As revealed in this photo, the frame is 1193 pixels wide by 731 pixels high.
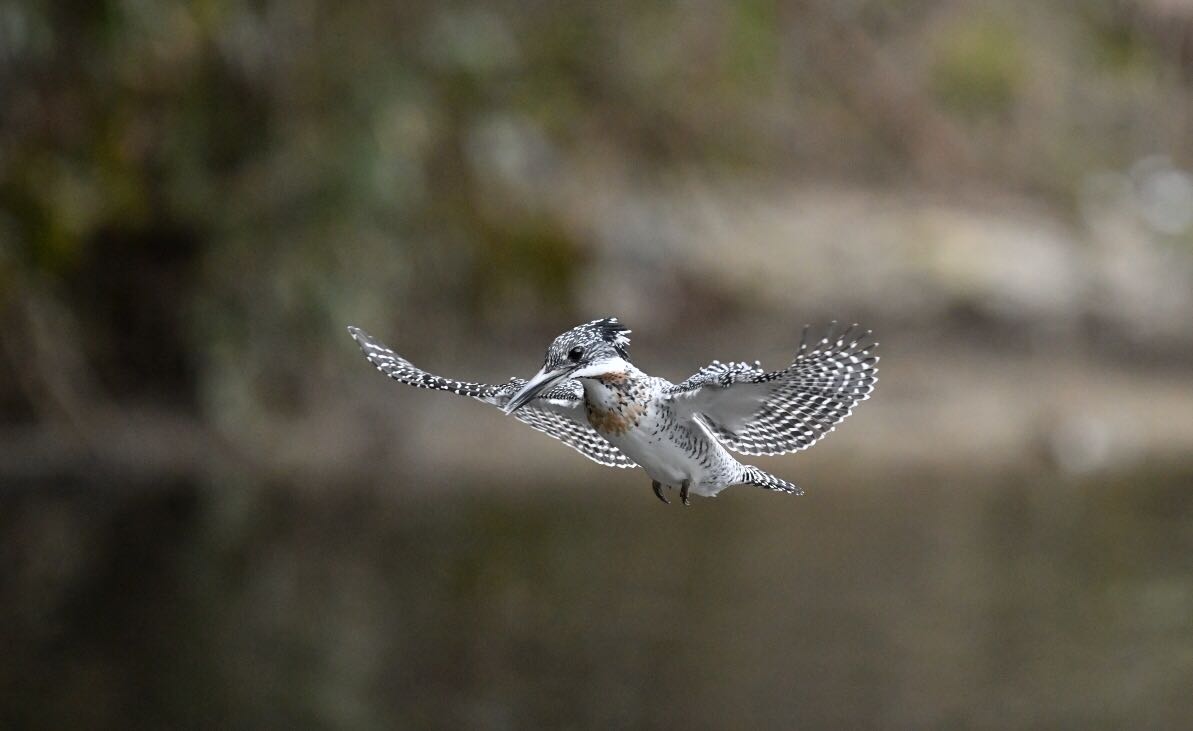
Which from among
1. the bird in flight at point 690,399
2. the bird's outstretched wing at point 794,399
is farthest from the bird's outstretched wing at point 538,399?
the bird's outstretched wing at point 794,399

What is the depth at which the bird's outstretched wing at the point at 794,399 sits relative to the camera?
173 cm

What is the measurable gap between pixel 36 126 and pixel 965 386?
840cm

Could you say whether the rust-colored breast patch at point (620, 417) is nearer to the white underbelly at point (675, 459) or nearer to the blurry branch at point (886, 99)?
the white underbelly at point (675, 459)

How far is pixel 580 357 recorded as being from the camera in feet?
5.30

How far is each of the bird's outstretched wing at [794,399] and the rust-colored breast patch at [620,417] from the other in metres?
0.04

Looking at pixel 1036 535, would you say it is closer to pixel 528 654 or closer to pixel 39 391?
pixel 528 654

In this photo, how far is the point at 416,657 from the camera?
13453 millimetres

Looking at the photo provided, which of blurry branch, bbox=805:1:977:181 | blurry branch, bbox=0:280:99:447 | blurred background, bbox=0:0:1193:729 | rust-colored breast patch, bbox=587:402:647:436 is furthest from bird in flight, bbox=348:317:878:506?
blurry branch, bbox=805:1:977:181

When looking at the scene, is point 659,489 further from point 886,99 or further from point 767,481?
point 886,99

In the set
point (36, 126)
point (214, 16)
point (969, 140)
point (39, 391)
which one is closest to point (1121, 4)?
point (214, 16)

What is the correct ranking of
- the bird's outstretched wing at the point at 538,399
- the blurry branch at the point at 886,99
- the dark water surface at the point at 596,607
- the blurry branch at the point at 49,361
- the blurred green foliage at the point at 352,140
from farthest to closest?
1. the dark water surface at the point at 596,607
2. the blurry branch at the point at 886,99
3. the blurry branch at the point at 49,361
4. the blurred green foliage at the point at 352,140
5. the bird's outstretched wing at the point at 538,399

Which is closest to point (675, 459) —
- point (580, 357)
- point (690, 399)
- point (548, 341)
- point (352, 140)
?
point (690, 399)

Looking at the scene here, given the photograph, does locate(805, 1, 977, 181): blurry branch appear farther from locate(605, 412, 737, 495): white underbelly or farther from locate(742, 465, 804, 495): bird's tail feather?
locate(605, 412, 737, 495): white underbelly

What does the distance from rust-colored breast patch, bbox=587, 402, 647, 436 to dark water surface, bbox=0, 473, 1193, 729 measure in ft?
34.5
